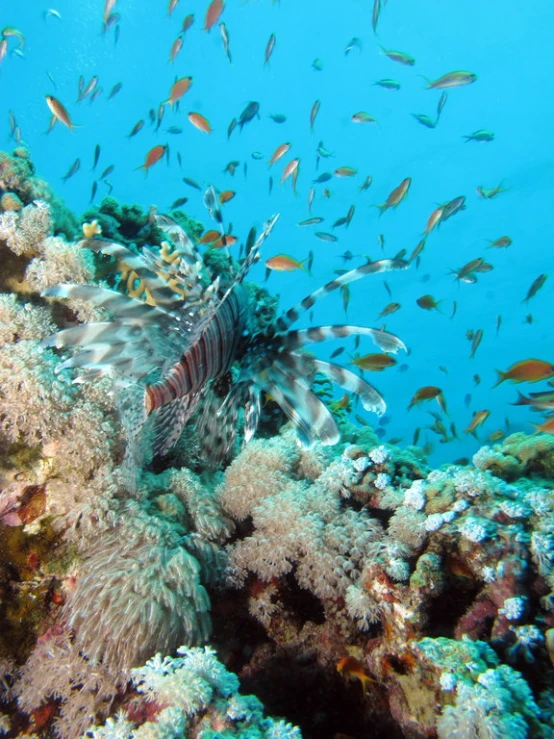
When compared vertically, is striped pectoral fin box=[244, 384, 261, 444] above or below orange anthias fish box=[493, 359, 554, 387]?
above

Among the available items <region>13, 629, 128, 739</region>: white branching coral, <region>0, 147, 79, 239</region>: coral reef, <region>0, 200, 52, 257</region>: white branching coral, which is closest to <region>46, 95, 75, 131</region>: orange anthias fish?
<region>0, 147, 79, 239</region>: coral reef

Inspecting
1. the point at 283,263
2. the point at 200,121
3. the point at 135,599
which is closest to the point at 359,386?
the point at 135,599

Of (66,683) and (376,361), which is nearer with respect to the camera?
(66,683)

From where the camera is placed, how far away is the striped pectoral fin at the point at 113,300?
2.31m

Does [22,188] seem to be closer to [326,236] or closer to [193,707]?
[193,707]

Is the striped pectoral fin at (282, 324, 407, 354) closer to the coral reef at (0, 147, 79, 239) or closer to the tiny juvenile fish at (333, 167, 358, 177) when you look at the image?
the coral reef at (0, 147, 79, 239)

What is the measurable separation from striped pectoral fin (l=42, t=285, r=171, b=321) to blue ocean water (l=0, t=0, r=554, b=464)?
110 ft

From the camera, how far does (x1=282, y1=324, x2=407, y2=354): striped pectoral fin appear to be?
2.16 m

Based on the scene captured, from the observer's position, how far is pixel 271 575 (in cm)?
250

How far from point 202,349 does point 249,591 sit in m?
1.45

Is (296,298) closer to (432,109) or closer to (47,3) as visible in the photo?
(432,109)

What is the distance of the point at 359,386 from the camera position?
2.28 meters

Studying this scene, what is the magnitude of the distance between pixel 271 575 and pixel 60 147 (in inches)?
2566

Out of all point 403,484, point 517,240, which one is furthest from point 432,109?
point 403,484
